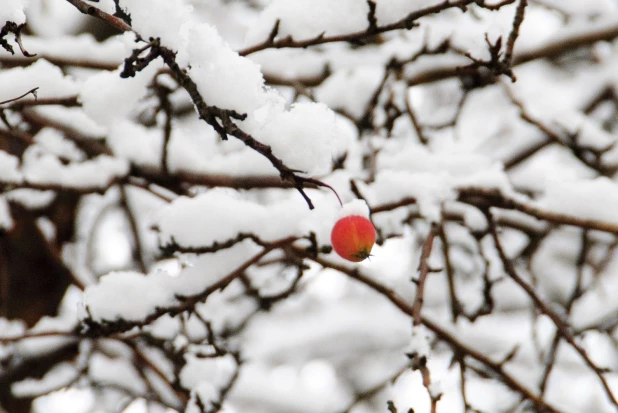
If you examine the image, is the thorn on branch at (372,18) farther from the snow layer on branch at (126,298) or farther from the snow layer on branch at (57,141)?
the snow layer on branch at (57,141)

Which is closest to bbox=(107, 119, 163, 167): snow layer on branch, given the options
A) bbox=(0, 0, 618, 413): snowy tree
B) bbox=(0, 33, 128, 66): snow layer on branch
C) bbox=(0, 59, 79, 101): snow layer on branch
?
bbox=(0, 0, 618, 413): snowy tree

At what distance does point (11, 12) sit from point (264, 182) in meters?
1.05

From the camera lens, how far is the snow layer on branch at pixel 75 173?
2029 millimetres

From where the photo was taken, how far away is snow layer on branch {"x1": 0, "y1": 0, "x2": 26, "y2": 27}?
1.00 meters

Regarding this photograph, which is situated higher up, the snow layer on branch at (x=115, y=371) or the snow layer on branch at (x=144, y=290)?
the snow layer on branch at (x=115, y=371)

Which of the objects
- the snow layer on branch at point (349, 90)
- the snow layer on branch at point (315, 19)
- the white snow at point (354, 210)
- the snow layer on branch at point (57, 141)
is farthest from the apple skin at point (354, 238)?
the snow layer on branch at point (57, 141)

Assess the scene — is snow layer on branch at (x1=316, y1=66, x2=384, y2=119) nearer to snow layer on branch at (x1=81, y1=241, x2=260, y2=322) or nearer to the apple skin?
snow layer on branch at (x1=81, y1=241, x2=260, y2=322)

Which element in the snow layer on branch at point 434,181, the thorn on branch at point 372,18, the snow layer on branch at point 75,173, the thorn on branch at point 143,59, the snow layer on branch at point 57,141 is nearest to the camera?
the thorn on branch at point 143,59

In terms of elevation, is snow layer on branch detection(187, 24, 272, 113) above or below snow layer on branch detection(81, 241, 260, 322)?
above

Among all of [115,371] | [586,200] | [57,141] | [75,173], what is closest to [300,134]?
[586,200]

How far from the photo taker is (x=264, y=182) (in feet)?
6.45

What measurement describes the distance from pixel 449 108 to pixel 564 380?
10.4 feet

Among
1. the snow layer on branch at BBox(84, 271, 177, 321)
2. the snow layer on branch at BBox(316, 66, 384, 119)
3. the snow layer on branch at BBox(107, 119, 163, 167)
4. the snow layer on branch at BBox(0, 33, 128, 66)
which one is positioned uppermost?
the snow layer on branch at BBox(316, 66, 384, 119)

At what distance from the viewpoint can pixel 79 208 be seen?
130 inches
